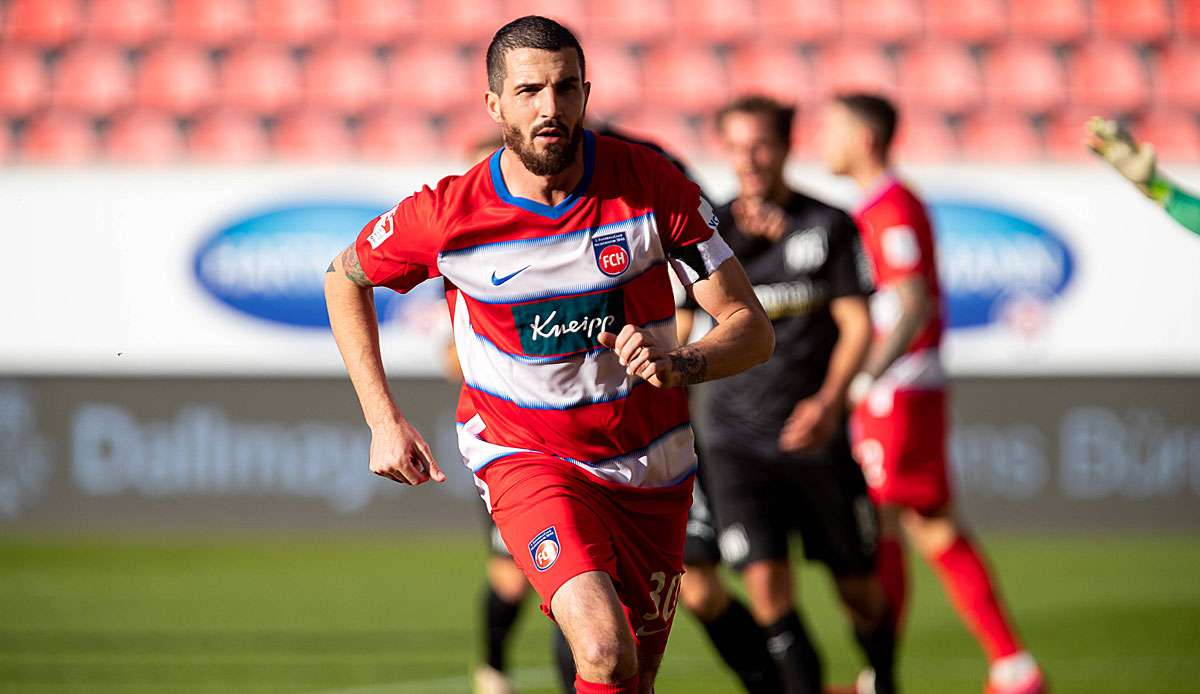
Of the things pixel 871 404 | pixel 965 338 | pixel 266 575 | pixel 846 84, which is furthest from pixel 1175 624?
pixel 846 84

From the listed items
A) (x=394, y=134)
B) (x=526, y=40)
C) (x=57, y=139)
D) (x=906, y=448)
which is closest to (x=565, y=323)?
(x=526, y=40)

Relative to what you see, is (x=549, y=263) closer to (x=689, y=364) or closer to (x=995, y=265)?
(x=689, y=364)

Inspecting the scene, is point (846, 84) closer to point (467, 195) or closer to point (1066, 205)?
point (1066, 205)

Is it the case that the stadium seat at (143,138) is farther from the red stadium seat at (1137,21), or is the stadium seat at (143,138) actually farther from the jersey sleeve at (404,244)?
the jersey sleeve at (404,244)

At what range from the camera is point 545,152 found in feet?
13.3

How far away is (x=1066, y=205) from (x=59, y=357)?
7161mm

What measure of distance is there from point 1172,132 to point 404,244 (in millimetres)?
10662

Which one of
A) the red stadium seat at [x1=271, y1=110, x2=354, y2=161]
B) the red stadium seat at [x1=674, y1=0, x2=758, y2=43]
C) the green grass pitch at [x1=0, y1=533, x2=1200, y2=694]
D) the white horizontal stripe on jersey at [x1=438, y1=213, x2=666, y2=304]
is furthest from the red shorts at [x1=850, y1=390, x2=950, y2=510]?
the red stadium seat at [x1=271, y1=110, x2=354, y2=161]

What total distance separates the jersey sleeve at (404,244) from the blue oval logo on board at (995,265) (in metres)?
7.69

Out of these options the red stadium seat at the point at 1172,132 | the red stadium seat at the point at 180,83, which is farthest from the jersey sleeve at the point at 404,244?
the red stadium seat at the point at 1172,132

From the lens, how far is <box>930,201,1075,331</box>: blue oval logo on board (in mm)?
11414

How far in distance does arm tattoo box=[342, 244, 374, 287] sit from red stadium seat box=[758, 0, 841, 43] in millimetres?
9967

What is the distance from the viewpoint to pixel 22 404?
11.1 metres

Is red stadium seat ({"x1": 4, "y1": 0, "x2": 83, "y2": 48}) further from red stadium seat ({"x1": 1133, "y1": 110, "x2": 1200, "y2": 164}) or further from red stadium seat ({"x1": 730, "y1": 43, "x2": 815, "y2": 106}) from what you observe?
red stadium seat ({"x1": 1133, "y1": 110, "x2": 1200, "y2": 164})
